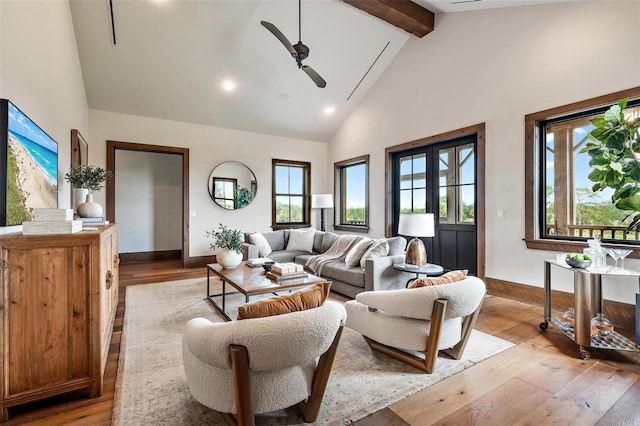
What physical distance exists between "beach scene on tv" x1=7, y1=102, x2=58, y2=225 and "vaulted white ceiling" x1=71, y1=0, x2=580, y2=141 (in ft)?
7.48

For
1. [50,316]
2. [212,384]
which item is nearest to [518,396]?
[212,384]

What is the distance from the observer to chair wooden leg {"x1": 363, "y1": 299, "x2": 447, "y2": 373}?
196cm

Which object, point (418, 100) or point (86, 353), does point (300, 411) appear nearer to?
point (86, 353)

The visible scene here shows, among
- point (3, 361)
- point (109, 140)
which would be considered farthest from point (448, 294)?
point (109, 140)

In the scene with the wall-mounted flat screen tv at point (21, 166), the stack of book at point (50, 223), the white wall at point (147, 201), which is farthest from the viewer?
the white wall at point (147, 201)

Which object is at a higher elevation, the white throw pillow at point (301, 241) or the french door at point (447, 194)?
the french door at point (447, 194)

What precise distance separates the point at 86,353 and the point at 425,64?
5.48 metres

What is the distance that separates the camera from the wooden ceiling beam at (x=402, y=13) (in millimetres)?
4070

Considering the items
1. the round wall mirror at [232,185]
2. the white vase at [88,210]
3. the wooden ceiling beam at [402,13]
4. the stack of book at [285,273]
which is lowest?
the stack of book at [285,273]

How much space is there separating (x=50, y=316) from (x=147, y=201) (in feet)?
18.8

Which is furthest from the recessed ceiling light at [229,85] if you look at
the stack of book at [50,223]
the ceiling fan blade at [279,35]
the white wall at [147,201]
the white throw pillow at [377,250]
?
the stack of book at [50,223]

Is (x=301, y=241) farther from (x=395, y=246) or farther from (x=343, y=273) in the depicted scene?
(x=395, y=246)

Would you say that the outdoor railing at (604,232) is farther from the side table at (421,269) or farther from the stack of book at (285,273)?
the stack of book at (285,273)

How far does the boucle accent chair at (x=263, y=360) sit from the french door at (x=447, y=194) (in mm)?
3635
